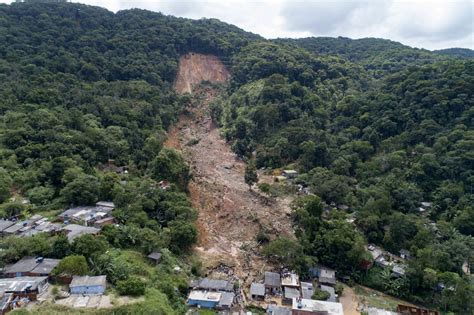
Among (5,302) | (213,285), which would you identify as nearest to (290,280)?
(213,285)

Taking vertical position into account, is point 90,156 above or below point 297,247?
above

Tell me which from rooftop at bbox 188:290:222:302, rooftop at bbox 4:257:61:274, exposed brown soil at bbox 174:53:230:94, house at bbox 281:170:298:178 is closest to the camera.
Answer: rooftop at bbox 4:257:61:274

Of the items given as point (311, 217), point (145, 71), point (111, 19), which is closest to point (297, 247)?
point (311, 217)

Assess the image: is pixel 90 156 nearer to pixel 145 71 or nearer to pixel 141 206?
pixel 141 206

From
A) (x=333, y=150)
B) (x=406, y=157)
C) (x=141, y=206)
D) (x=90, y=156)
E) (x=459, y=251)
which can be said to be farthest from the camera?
(x=333, y=150)

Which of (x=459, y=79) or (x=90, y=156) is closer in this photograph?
(x=90, y=156)

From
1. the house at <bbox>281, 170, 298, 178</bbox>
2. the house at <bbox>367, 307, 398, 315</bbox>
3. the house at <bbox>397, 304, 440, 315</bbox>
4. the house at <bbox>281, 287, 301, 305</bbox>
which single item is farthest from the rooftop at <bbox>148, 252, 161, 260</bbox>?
the house at <bbox>281, 170, 298, 178</bbox>

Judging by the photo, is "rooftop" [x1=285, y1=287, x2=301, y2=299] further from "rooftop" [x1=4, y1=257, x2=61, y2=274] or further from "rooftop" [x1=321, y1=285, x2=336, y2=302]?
"rooftop" [x1=4, y1=257, x2=61, y2=274]

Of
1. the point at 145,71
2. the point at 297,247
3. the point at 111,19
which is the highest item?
the point at 111,19

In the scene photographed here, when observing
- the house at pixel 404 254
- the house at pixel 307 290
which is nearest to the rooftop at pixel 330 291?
the house at pixel 307 290
